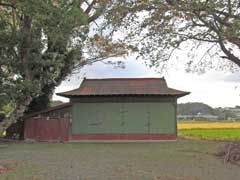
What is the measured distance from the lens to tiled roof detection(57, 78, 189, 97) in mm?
29156

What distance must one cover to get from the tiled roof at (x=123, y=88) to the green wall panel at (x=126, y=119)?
88 cm

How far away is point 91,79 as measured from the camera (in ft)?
107

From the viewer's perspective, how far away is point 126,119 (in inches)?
1153

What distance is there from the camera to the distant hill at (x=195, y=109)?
73.6 m

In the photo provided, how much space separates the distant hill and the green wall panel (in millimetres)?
43243

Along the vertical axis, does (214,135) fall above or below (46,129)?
below

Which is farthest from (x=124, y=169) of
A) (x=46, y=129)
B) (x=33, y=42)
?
(x=46, y=129)

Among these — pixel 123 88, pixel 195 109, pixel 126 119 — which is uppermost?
pixel 195 109

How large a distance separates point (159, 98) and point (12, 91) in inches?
409

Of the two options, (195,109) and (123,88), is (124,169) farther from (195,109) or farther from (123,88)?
(195,109)

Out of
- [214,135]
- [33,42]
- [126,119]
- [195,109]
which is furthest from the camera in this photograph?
[195,109]

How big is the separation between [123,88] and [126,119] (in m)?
2.43

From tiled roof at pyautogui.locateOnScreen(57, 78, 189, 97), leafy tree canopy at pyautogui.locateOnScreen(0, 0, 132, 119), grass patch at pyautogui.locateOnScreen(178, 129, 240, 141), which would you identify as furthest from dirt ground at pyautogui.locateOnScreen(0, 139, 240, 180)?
grass patch at pyautogui.locateOnScreen(178, 129, 240, 141)

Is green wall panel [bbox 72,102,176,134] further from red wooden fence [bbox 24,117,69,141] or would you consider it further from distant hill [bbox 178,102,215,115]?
distant hill [bbox 178,102,215,115]
